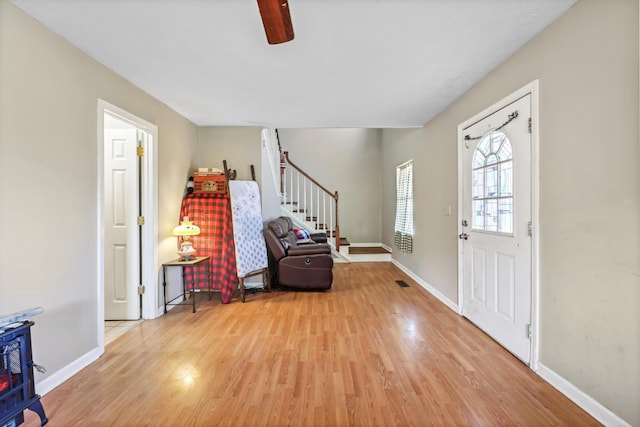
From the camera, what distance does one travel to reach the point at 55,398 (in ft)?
6.08

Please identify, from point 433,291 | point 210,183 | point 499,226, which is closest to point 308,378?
point 499,226

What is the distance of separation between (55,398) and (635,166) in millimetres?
3598

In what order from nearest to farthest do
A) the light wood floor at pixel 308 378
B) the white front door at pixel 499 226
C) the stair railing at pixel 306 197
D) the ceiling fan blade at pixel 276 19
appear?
the ceiling fan blade at pixel 276 19 → the light wood floor at pixel 308 378 → the white front door at pixel 499 226 → the stair railing at pixel 306 197

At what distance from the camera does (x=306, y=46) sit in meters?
2.17

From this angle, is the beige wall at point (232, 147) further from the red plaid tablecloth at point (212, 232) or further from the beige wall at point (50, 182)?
the beige wall at point (50, 182)

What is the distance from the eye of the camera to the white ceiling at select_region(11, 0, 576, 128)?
1.77 meters

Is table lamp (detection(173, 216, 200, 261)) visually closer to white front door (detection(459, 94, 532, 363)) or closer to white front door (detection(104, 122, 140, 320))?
white front door (detection(104, 122, 140, 320))

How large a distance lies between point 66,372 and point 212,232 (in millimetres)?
2022

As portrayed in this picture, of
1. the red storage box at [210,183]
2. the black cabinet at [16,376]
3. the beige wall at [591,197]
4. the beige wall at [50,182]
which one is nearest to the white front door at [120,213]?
the beige wall at [50,182]

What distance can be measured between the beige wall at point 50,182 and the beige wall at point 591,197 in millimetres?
3373

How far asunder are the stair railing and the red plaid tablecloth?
107 inches

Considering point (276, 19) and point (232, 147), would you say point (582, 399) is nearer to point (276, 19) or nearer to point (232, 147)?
point (276, 19)

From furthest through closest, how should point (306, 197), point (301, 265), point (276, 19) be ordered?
point (306, 197)
point (301, 265)
point (276, 19)

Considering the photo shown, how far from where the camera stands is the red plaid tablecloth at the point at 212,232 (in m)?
3.80
